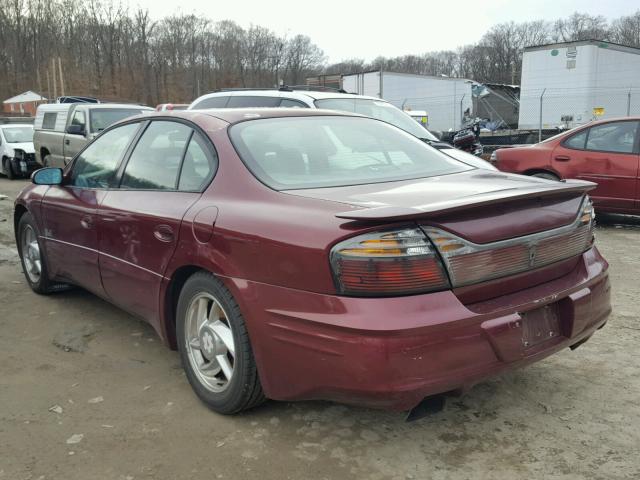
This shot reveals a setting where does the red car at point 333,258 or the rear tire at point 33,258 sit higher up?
the red car at point 333,258

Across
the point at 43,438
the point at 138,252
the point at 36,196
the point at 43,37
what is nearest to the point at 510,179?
the point at 138,252

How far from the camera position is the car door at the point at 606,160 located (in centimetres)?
729

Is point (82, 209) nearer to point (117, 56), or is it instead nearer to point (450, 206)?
point (450, 206)

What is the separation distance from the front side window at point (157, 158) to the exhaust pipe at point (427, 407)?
5.78 ft

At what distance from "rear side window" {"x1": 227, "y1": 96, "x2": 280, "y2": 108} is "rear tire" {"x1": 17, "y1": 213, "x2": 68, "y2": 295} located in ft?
13.4

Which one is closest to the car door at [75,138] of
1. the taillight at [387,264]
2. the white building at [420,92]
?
the taillight at [387,264]

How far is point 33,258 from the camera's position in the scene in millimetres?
5020

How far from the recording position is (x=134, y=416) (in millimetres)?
3000

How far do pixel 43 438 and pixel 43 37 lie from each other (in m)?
67.3

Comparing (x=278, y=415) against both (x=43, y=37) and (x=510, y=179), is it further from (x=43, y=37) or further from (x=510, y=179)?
(x=43, y=37)

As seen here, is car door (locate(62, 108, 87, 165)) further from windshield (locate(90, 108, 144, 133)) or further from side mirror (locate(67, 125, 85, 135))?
windshield (locate(90, 108, 144, 133))

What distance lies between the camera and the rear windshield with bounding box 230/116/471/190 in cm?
300

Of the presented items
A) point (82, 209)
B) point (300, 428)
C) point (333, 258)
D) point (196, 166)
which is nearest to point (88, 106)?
point (82, 209)

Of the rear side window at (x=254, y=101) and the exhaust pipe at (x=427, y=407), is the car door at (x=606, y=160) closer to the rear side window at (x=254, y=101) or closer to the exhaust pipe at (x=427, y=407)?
the rear side window at (x=254, y=101)
